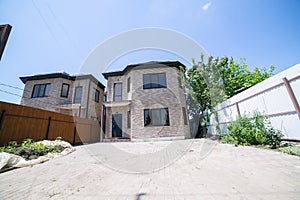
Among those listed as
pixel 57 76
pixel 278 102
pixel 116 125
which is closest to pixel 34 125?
pixel 116 125

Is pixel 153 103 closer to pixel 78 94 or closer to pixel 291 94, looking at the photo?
pixel 291 94

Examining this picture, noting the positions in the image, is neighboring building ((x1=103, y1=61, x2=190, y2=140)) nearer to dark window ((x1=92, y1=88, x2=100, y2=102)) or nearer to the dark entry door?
the dark entry door

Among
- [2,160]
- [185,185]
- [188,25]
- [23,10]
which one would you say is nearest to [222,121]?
[188,25]

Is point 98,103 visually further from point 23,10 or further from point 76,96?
point 23,10

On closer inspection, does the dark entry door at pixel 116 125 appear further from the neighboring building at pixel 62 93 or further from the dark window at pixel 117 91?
the neighboring building at pixel 62 93

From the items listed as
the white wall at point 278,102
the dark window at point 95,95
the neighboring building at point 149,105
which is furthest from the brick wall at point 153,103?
the white wall at point 278,102

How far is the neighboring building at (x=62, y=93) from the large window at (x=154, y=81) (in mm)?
6778

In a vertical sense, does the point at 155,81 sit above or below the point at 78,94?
above

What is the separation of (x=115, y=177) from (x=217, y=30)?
31.5 ft

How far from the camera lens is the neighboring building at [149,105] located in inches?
389

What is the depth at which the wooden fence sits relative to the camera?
458cm

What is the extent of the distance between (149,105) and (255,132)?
7.15m

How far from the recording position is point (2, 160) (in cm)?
289

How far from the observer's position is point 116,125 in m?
11.1
